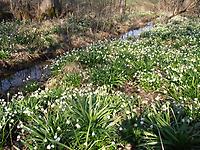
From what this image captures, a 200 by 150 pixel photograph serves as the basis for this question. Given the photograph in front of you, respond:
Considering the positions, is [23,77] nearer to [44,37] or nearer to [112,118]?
[44,37]

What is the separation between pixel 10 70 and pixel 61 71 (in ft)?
14.8

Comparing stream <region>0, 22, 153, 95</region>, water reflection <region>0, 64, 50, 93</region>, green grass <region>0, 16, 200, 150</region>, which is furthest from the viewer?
water reflection <region>0, 64, 50, 93</region>

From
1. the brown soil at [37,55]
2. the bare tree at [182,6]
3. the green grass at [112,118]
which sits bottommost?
the brown soil at [37,55]

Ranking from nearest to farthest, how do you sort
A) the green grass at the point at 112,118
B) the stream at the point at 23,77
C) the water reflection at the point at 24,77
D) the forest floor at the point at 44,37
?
the green grass at the point at 112,118
the stream at the point at 23,77
the water reflection at the point at 24,77
the forest floor at the point at 44,37

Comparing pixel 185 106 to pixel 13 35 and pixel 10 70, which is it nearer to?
pixel 10 70

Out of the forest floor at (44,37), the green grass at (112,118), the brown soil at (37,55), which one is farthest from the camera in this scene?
the forest floor at (44,37)

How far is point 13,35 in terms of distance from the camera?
20.5m

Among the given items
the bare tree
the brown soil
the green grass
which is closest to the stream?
the brown soil

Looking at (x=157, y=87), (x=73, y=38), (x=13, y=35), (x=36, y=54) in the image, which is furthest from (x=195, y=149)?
(x=73, y=38)

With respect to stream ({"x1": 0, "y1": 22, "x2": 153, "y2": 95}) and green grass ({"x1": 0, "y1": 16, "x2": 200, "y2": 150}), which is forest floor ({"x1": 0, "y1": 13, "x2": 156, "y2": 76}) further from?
green grass ({"x1": 0, "y1": 16, "x2": 200, "y2": 150})

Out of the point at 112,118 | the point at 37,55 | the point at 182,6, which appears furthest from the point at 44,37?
the point at 182,6

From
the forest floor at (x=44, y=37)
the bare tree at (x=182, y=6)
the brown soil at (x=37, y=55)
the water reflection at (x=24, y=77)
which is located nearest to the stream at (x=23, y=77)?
the water reflection at (x=24, y=77)

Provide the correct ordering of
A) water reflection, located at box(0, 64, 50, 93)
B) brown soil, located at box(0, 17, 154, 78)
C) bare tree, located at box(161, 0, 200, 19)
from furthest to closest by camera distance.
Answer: bare tree, located at box(161, 0, 200, 19)
brown soil, located at box(0, 17, 154, 78)
water reflection, located at box(0, 64, 50, 93)

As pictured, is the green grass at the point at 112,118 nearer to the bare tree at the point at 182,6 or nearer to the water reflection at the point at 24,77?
the water reflection at the point at 24,77
